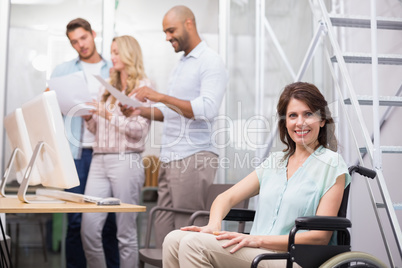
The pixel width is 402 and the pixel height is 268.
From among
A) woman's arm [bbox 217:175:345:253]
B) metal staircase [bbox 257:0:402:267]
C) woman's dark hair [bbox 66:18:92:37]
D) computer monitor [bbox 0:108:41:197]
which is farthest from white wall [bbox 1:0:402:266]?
woman's arm [bbox 217:175:345:253]

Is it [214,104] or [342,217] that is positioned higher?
[214,104]

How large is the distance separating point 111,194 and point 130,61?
1.04 metres

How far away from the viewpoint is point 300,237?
1.71 m

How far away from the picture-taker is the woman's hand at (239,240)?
1.66 meters

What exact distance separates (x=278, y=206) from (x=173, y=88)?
1.74 meters

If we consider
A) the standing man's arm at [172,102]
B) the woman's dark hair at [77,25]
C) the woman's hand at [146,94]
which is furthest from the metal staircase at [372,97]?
the woman's dark hair at [77,25]

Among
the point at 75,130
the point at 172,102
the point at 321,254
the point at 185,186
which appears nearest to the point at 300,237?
the point at 321,254

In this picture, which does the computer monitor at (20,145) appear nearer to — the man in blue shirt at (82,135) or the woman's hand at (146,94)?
the woman's hand at (146,94)

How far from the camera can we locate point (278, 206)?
1.91 m

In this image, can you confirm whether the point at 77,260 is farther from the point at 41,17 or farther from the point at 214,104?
the point at 41,17

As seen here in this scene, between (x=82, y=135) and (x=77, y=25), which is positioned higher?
(x=77, y=25)

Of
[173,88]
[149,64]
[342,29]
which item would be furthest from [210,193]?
[342,29]

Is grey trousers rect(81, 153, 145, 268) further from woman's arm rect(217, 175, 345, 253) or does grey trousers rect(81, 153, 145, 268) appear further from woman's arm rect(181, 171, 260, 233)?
woman's arm rect(217, 175, 345, 253)

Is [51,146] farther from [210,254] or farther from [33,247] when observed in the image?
[33,247]
